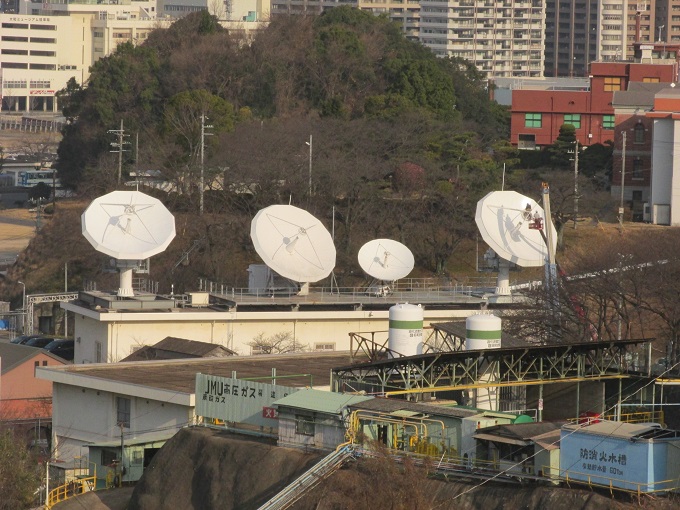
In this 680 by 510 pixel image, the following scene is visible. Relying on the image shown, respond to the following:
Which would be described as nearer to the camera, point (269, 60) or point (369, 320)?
point (369, 320)

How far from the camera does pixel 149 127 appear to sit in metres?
82.1

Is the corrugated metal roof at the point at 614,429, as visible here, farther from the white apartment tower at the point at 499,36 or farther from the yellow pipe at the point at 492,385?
the white apartment tower at the point at 499,36

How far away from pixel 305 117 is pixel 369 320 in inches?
1036

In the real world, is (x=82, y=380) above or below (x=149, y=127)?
below

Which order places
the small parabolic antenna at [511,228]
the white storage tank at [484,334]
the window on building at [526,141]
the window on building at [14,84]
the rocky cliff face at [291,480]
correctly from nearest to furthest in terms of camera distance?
the rocky cliff face at [291,480]
the white storage tank at [484,334]
the small parabolic antenna at [511,228]
the window on building at [526,141]
the window on building at [14,84]

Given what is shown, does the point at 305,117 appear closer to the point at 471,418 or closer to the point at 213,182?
the point at 213,182

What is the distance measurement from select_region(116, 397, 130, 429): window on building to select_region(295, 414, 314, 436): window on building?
9955 millimetres

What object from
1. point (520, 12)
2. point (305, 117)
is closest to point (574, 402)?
point (305, 117)

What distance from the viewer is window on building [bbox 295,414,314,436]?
32188mm

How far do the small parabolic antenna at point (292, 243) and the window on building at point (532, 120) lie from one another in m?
32.7

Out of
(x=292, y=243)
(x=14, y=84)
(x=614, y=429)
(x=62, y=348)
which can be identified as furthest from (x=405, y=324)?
(x=14, y=84)

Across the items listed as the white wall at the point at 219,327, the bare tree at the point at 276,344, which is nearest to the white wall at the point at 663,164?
the white wall at the point at 219,327

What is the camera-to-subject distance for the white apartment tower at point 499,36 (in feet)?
523

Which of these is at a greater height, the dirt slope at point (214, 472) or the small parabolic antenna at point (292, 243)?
the small parabolic antenna at point (292, 243)
